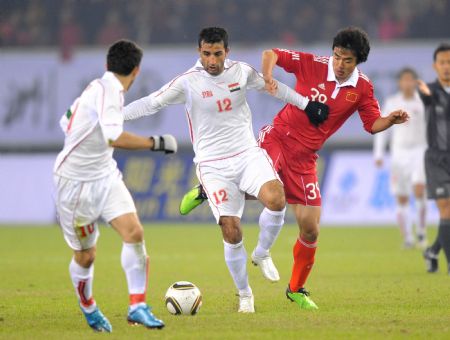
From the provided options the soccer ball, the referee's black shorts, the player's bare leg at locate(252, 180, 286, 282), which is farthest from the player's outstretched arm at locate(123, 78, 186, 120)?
the referee's black shorts

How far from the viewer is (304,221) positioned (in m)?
10.3

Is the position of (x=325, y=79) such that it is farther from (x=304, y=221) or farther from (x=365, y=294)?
(x=365, y=294)

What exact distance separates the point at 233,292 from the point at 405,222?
7.21 metres

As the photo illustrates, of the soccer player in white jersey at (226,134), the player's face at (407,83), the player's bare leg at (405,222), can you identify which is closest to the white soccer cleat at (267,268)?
the soccer player in white jersey at (226,134)

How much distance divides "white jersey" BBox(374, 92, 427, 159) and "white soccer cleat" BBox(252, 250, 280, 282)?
8.63m

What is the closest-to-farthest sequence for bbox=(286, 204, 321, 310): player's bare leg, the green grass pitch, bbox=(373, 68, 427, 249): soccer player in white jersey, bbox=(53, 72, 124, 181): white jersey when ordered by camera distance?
bbox=(53, 72, 124, 181): white jersey
the green grass pitch
bbox=(286, 204, 321, 310): player's bare leg
bbox=(373, 68, 427, 249): soccer player in white jersey

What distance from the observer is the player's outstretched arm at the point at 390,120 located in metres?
9.91

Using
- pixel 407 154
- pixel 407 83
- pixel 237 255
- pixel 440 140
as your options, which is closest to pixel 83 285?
pixel 237 255

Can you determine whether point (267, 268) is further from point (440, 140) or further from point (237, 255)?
point (440, 140)

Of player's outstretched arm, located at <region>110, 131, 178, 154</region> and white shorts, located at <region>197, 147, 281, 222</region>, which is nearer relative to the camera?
player's outstretched arm, located at <region>110, 131, 178, 154</region>

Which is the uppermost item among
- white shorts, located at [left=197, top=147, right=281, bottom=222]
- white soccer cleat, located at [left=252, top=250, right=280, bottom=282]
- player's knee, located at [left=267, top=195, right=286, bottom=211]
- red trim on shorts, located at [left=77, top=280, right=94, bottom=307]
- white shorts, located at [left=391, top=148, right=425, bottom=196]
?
white shorts, located at [left=197, top=147, right=281, bottom=222]

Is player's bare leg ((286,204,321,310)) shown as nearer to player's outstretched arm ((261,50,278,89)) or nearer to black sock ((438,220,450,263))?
player's outstretched arm ((261,50,278,89))

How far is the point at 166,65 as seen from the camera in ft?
83.5

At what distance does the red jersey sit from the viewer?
10398 mm
